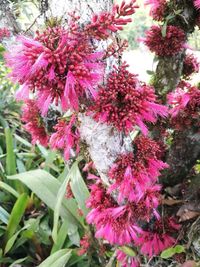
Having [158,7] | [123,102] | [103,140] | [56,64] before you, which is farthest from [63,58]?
[158,7]

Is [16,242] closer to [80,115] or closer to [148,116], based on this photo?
[80,115]

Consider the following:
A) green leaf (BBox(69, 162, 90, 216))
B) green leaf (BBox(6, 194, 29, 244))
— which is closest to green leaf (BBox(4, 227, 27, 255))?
green leaf (BBox(6, 194, 29, 244))

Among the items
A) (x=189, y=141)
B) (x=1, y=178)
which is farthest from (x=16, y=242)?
(x=189, y=141)

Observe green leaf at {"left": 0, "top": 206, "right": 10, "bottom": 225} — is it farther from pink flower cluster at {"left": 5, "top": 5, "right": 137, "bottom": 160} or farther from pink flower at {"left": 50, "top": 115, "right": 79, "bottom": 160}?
pink flower cluster at {"left": 5, "top": 5, "right": 137, "bottom": 160}

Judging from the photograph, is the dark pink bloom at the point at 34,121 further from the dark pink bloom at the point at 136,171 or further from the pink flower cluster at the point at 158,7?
the pink flower cluster at the point at 158,7

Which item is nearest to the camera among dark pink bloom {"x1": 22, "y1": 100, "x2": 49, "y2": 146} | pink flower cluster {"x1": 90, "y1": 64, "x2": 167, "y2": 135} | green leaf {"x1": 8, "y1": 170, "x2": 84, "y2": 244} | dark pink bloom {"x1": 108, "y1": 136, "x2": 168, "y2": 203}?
pink flower cluster {"x1": 90, "y1": 64, "x2": 167, "y2": 135}

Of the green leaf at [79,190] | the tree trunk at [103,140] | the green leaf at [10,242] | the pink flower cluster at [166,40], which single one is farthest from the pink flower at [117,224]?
the green leaf at [10,242]
